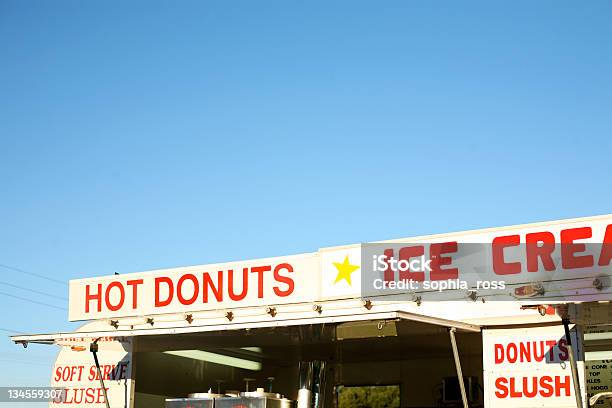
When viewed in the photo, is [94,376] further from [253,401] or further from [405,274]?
[405,274]

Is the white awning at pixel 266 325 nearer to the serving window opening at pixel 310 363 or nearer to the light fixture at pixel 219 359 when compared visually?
the serving window opening at pixel 310 363

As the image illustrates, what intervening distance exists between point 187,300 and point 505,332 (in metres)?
6.00

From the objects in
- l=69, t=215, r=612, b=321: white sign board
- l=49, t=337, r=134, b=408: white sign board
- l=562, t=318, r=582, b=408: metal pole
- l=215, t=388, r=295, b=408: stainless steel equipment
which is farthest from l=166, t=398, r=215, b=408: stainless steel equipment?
l=562, t=318, r=582, b=408: metal pole

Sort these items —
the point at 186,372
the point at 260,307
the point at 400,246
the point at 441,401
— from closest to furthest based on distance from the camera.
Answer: the point at 400,246, the point at 260,307, the point at 186,372, the point at 441,401

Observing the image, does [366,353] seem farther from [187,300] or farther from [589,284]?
[589,284]

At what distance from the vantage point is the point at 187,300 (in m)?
16.3

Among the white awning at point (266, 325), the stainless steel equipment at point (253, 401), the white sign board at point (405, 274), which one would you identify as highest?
the white sign board at point (405, 274)

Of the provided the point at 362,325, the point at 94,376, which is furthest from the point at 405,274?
the point at 94,376

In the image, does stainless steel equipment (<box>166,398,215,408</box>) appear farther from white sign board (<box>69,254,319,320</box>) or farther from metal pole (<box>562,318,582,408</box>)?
metal pole (<box>562,318,582,408</box>)

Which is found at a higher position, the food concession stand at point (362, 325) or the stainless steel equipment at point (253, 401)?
the food concession stand at point (362, 325)

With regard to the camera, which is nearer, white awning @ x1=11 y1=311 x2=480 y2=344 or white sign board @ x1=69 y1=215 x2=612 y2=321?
white awning @ x1=11 y1=311 x2=480 y2=344

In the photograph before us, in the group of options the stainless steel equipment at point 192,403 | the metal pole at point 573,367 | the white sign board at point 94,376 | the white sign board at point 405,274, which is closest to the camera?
the metal pole at point 573,367

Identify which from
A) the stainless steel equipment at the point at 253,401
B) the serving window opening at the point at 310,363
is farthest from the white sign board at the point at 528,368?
the stainless steel equipment at the point at 253,401

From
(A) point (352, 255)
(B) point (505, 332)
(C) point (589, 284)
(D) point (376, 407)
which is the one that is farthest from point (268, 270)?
(D) point (376, 407)
